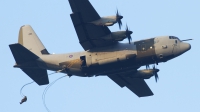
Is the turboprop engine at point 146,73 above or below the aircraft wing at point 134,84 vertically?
above

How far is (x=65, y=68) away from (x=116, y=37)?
5654 millimetres

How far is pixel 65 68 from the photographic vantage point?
50.0 meters

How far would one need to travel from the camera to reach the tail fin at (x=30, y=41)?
5400 centimetres

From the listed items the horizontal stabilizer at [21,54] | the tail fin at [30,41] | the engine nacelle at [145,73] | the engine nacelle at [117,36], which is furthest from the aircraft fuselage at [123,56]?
the tail fin at [30,41]

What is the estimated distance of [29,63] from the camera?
50219 millimetres

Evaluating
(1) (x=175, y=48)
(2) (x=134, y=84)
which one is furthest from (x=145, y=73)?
(1) (x=175, y=48)

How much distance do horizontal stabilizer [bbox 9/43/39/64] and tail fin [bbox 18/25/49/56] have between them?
350 cm

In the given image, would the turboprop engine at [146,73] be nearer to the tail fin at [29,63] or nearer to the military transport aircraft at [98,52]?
the military transport aircraft at [98,52]

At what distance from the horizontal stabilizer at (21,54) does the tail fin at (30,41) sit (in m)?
3.50

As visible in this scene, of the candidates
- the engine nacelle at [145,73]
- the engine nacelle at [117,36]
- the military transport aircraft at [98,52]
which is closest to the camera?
the military transport aircraft at [98,52]

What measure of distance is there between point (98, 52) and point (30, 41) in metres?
9.03

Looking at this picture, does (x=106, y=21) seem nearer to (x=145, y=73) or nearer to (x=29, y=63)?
(x=145, y=73)

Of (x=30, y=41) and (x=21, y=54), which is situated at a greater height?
(x=21, y=54)

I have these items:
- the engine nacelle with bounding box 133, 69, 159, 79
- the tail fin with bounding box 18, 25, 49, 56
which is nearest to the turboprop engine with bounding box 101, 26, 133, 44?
the engine nacelle with bounding box 133, 69, 159, 79
